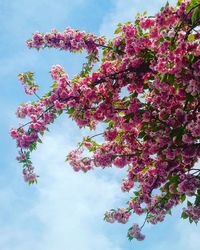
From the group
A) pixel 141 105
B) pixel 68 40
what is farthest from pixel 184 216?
pixel 68 40

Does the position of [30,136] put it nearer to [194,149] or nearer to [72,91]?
[72,91]

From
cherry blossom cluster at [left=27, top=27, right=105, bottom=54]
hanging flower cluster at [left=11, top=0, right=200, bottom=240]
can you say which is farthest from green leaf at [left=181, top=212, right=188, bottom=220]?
cherry blossom cluster at [left=27, top=27, right=105, bottom=54]

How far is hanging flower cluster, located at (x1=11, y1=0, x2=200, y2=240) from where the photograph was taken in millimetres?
8562

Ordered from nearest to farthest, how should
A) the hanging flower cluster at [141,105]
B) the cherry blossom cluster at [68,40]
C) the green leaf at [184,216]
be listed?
the hanging flower cluster at [141,105]
the green leaf at [184,216]
the cherry blossom cluster at [68,40]

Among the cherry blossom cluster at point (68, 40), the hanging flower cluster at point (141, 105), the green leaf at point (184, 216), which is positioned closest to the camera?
the hanging flower cluster at point (141, 105)

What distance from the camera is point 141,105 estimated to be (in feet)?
34.2

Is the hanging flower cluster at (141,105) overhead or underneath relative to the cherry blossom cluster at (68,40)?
underneath

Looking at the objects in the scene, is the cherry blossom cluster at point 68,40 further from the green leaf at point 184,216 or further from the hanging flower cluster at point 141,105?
the green leaf at point 184,216

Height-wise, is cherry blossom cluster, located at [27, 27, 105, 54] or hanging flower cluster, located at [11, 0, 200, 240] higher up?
cherry blossom cluster, located at [27, 27, 105, 54]

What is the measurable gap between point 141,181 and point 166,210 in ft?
3.91

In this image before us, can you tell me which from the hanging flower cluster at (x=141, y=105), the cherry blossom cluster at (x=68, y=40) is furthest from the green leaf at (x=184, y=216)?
the cherry blossom cluster at (x=68, y=40)

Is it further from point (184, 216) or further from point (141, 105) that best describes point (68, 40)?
point (184, 216)

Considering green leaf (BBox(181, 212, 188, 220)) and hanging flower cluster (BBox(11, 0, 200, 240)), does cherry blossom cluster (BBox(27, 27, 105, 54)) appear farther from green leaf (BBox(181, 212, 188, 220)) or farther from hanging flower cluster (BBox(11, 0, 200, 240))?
green leaf (BBox(181, 212, 188, 220))

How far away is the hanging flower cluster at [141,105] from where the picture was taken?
8.56 metres
